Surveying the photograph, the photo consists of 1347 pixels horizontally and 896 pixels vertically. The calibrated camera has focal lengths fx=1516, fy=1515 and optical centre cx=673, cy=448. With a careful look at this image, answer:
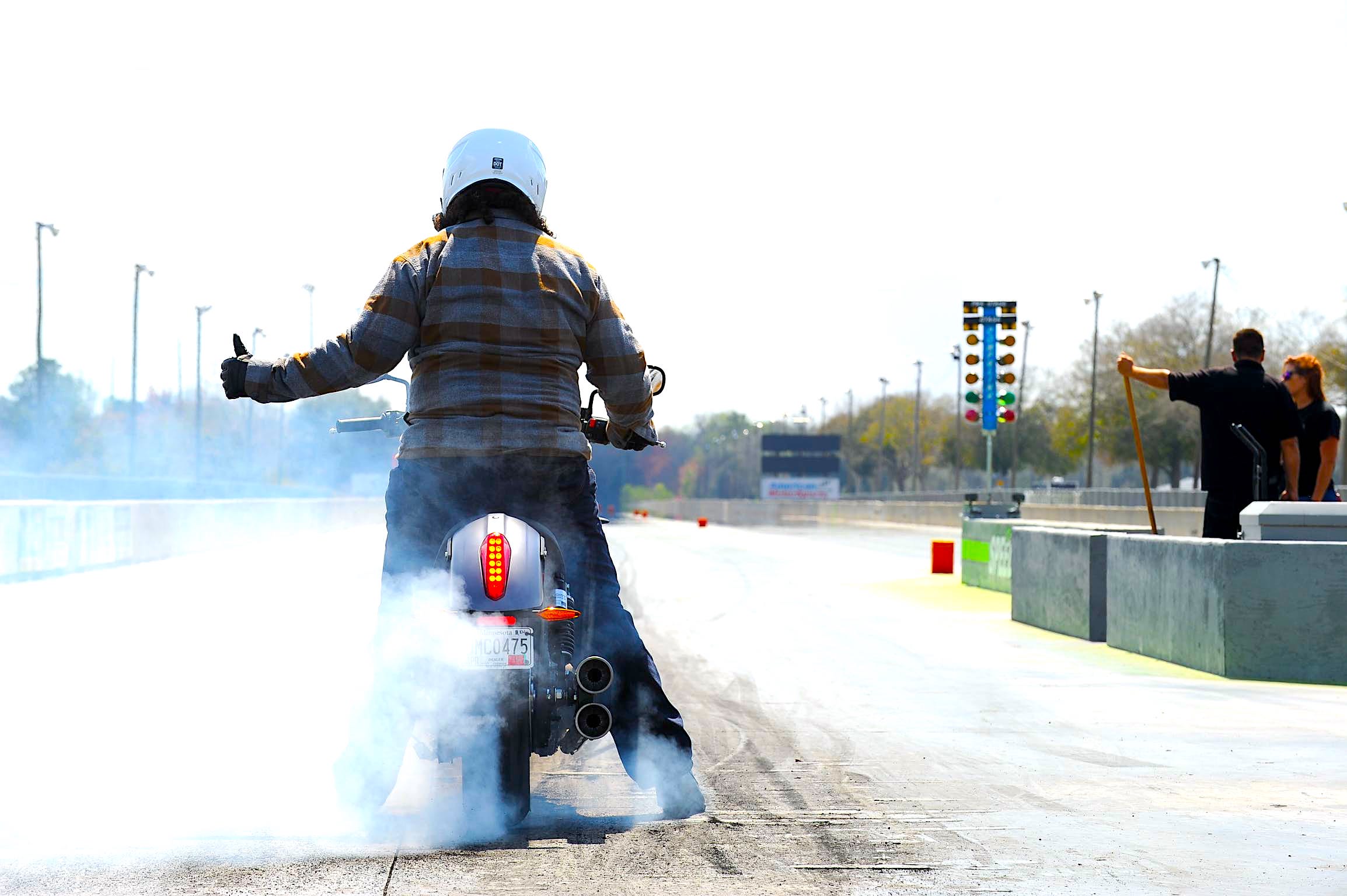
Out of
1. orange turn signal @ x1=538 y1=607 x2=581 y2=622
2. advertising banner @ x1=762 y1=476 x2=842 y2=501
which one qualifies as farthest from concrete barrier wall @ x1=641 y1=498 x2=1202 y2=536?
advertising banner @ x1=762 y1=476 x2=842 y2=501

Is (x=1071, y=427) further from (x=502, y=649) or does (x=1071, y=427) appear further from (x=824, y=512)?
(x=502, y=649)

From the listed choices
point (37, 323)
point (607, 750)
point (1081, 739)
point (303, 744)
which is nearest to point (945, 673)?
point (1081, 739)

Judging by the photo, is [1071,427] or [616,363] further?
[1071,427]

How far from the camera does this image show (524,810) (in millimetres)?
4609

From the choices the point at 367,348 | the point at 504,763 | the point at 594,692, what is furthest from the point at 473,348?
the point at 504,763

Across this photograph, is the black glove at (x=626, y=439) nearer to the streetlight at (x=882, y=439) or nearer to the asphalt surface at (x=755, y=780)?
the asphalt surface at (x=755, y=780)

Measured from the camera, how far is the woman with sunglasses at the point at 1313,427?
10.1 m

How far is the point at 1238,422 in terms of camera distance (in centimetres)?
938

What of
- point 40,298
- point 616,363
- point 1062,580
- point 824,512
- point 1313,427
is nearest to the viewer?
point 616,363

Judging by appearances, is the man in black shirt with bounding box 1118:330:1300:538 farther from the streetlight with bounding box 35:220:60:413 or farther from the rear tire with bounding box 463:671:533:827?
the streetlight with bounding box 35:220:60:413

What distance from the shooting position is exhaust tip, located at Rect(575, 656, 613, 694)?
Result: 4.43 meters

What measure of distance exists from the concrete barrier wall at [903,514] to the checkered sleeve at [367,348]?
3171 cm

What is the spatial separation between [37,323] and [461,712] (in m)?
61.0

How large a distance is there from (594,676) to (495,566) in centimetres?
48
